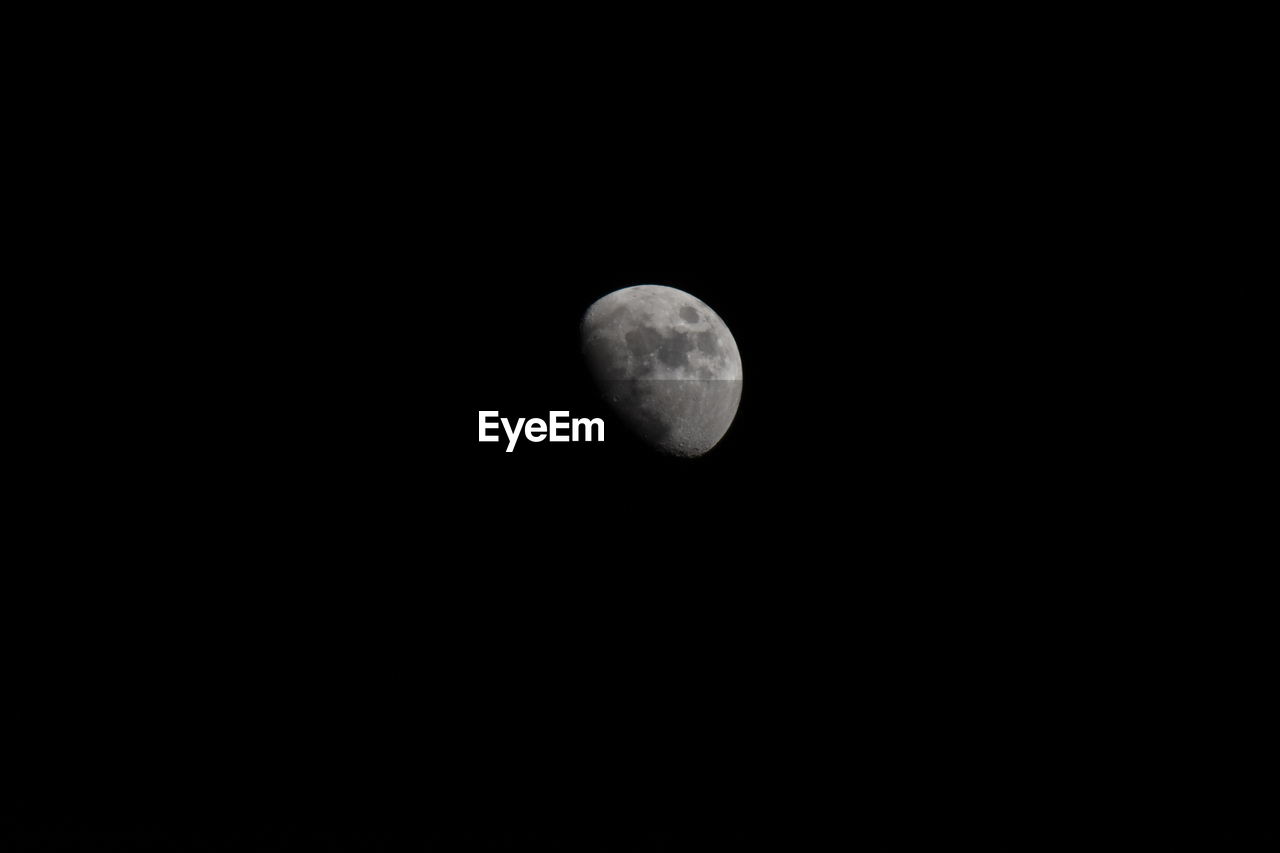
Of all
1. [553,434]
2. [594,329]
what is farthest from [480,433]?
[594,329]

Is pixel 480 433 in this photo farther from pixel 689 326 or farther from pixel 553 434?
pixel 689 326

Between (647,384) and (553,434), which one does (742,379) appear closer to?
(647,384)

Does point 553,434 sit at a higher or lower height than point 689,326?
lower

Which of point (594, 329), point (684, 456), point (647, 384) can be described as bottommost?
point (684, 456)

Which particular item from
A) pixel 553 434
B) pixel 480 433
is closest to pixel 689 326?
pixel 553 434

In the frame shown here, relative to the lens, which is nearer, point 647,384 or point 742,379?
point 647,384

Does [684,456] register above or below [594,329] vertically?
below
